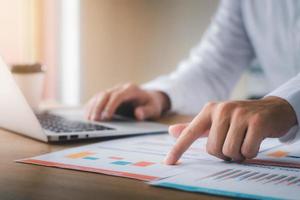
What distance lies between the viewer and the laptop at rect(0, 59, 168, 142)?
0.87 meters

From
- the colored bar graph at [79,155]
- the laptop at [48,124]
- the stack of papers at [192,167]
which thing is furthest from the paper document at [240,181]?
the laptop at [48,124]

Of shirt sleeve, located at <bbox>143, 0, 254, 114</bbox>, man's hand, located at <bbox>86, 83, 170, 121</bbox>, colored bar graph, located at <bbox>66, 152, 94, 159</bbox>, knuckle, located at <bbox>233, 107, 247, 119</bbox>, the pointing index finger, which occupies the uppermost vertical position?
shirt sleeve, located at <bbox>143, 0, 254, 114</bbox>

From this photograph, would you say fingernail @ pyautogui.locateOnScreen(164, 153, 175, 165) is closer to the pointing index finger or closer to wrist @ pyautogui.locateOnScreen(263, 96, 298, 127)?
the pointing index finger

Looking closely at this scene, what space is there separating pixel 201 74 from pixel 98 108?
1.79 ft

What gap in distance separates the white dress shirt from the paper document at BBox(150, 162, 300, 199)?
73cm

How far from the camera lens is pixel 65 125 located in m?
1.05

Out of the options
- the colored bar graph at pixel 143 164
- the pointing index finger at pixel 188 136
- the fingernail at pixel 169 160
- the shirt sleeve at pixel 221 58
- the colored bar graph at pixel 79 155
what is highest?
the shirt sleeve at pixel 221 58

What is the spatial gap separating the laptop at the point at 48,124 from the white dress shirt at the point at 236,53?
0.33m

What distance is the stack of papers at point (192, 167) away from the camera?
581 millimetres

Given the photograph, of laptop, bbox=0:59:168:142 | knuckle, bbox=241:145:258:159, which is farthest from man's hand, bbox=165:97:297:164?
laptop, bbox=0:59:168:142

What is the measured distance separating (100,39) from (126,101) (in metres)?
1.95

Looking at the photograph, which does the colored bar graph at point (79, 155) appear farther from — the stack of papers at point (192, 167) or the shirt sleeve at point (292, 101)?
the shirt sleeve at point (292, 101)

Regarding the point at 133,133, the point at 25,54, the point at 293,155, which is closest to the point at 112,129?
the point at 133,133

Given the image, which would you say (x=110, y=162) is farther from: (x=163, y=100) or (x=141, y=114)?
(x=163, y=100)
